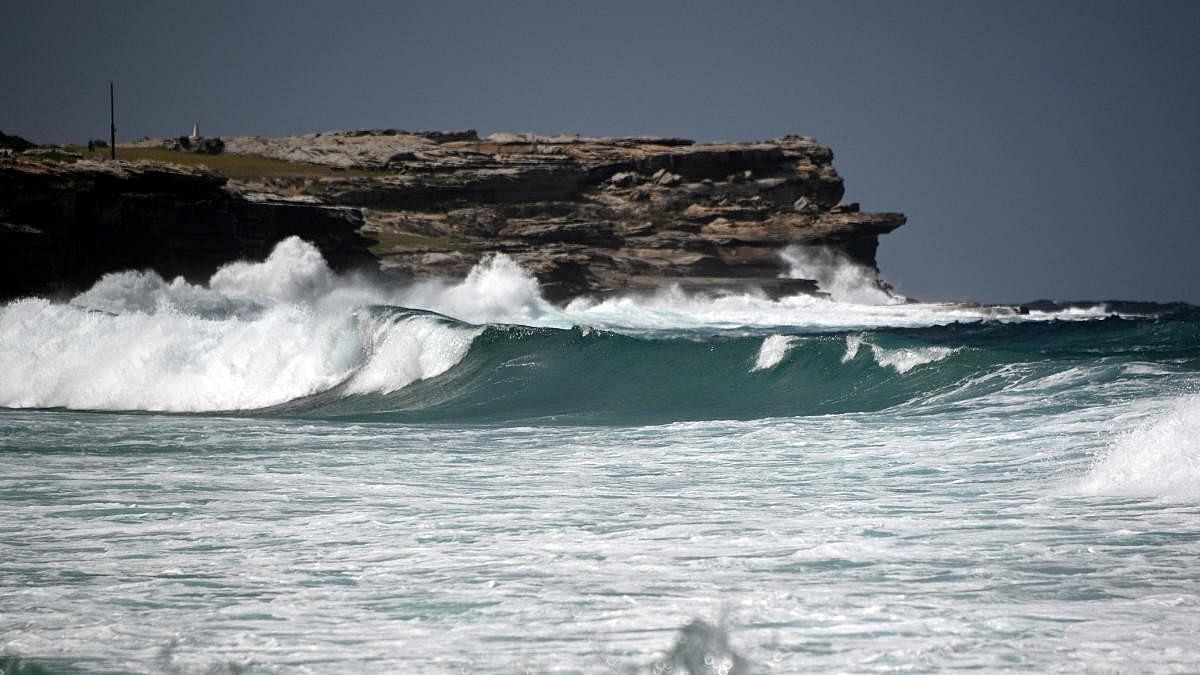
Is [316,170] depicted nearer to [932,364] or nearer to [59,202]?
[59,202]

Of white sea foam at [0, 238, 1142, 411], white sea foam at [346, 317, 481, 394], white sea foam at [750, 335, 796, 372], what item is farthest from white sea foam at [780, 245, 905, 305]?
white sea foam at [750, 335, 796, 372]

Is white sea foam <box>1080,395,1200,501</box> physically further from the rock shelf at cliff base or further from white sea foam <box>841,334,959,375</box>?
the rock shelf at cliff base

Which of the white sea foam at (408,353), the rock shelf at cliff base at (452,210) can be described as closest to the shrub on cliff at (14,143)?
the rock shelf at cliff base at (452,210)

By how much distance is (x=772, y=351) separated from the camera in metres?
21.0

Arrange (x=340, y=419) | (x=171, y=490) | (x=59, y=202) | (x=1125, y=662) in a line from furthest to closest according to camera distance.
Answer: (x=59, y=202), (x=340, y=419), (x=171, y=490), (x=1125, y=662)

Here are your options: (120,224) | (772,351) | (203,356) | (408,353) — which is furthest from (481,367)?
(120,224)

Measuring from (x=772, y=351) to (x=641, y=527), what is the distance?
13.3m

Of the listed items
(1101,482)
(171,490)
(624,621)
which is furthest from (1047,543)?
(171,490)

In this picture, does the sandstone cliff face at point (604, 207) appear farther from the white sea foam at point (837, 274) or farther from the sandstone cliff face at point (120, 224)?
the sandstone cliff face at point (120, 224)

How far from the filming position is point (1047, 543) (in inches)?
281

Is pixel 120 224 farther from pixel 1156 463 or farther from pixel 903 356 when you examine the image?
Result: pixel 1156 463

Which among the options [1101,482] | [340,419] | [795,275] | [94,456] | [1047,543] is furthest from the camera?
[795,275]

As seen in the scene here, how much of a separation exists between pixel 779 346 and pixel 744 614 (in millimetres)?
15598

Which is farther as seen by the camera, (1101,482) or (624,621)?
(1101,482)
